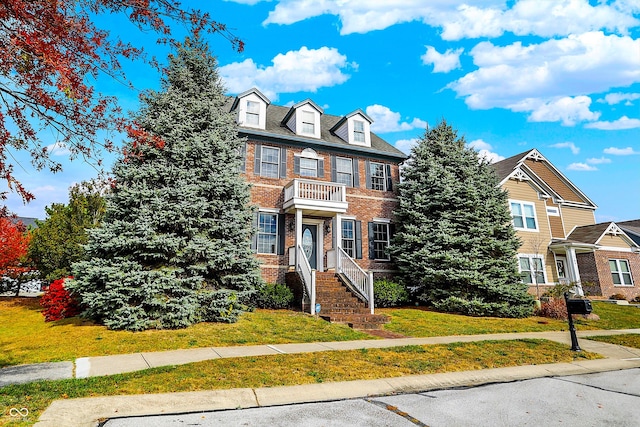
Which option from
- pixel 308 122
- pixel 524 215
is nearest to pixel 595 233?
pixel 524 215

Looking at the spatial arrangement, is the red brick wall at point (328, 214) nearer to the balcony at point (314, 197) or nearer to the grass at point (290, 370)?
the balcony at point (314, 197)

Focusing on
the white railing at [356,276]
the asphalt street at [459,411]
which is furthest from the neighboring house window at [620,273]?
the asphalt street at [459,411]

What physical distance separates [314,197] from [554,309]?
35.2 ft

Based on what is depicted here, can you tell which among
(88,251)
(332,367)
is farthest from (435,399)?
(88,251)

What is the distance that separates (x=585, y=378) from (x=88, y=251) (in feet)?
38.5

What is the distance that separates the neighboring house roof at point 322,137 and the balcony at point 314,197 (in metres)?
2.52

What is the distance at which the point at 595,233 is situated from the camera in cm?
2234

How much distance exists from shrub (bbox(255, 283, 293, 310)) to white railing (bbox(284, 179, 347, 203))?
12.3 feet

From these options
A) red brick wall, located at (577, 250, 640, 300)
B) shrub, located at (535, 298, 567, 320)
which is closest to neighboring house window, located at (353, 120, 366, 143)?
shrub, located at (535, 298, 567, 320)

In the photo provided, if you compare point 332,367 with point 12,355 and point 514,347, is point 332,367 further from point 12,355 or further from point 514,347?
point 12,355

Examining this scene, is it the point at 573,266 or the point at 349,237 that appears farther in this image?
the point at 573,266

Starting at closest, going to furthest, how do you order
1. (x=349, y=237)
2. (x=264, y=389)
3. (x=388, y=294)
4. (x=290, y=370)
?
(x=264, y=389) → (x=290, y=370) → (x=388, y=294) → (x=349, y=237)

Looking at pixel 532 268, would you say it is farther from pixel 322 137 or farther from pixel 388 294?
pixel 322 137

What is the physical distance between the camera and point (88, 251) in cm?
1002
